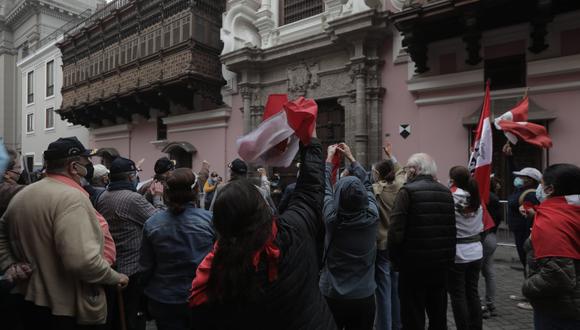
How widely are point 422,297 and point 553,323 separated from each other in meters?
1.07

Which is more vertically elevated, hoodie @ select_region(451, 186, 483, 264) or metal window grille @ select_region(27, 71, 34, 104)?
metal window grille @ select_region(27, 71, 34, 104)

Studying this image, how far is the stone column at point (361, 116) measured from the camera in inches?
425

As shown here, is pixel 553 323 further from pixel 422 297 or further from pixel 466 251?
pixel 466 251

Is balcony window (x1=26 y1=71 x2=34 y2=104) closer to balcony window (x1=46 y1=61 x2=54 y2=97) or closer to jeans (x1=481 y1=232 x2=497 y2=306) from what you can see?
balcony window (x1=46 y1=61 x2=54 y2=97)

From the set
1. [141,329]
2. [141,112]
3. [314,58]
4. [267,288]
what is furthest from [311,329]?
[141,112]

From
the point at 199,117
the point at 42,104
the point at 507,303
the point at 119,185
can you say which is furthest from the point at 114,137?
the point at 507,303

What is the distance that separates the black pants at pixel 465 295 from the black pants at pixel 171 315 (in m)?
2.46

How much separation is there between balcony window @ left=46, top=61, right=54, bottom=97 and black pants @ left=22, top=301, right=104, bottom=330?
87.0 ft

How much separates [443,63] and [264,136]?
8951 millimetres

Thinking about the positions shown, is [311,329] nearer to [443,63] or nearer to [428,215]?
[428,215]

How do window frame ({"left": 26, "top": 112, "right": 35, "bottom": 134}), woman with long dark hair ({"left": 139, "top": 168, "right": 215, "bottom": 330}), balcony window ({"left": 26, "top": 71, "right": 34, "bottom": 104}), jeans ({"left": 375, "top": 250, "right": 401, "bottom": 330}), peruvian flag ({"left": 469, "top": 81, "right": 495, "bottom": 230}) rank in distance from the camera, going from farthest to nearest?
window frame ({"left": 26, "top": 112, "right": 35, "bottom": 134})
balcony window ({"left": 26, "top": 71, "right": 34, "bottom": 104})
peruvian flag ({"left": 469, "top": 81, "right": 495, "bottom": 230})
jeans ({"left": 375, "top": 250, "right": 401, "bottom": 330})
woman with long dark hair ({"left": 139, "top": 168, "right": 215, "bottom": 330})

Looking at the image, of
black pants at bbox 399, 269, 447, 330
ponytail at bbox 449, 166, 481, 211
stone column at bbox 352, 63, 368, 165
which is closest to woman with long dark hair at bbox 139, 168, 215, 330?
black pants at bbox 399, 269, 447, 330

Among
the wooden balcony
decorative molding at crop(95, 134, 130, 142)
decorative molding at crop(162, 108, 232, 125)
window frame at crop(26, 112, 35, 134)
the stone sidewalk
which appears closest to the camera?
the stone sidewalk

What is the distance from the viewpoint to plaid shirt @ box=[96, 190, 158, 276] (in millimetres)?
3209
